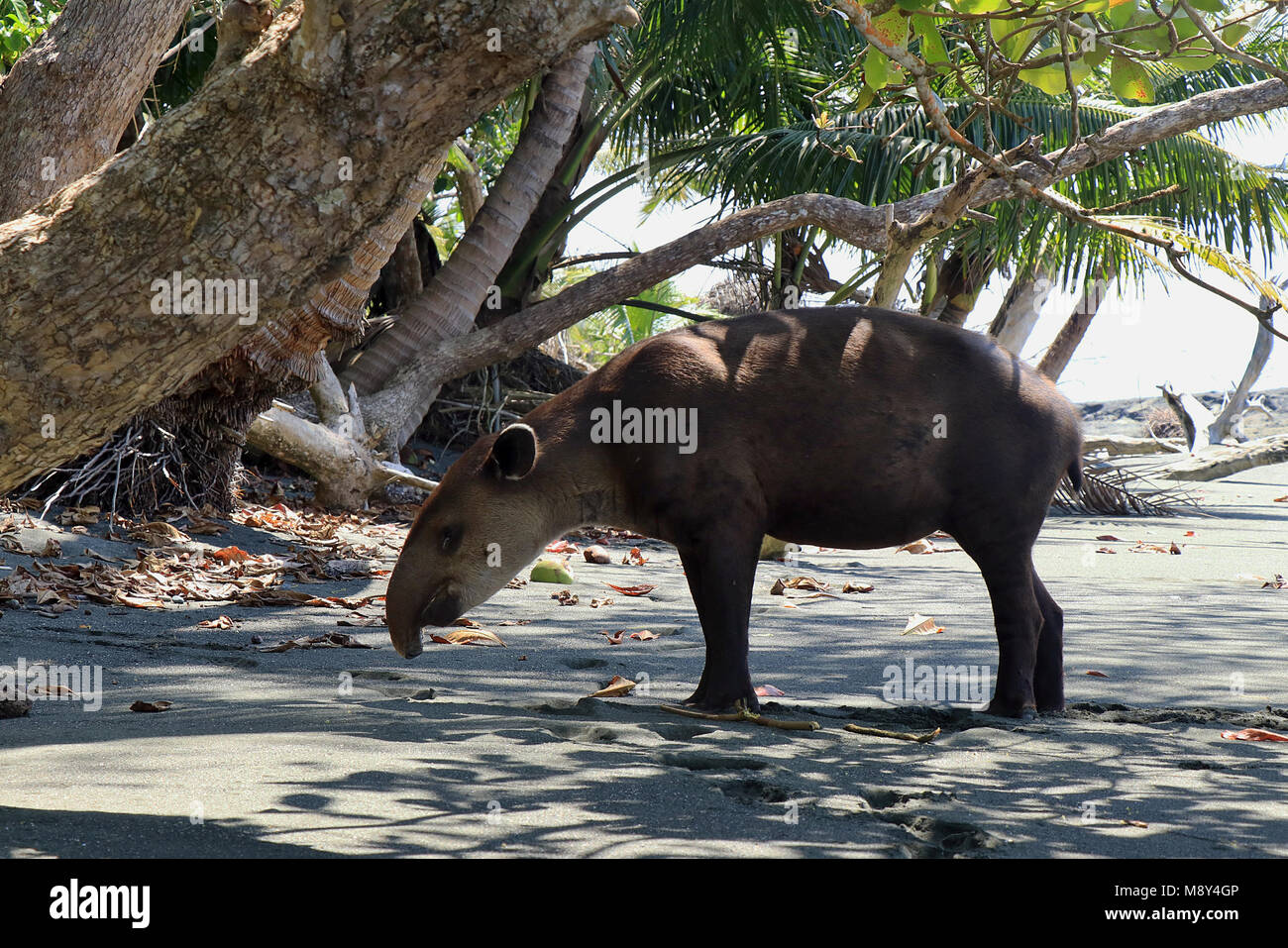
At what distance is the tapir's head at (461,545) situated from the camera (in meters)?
4.73

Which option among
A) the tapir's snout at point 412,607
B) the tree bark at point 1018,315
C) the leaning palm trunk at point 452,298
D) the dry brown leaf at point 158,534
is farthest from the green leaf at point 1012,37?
the tree bark at point 1018,315

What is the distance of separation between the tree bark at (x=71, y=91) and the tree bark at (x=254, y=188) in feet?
11.6

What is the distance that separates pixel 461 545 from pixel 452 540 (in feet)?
0.13

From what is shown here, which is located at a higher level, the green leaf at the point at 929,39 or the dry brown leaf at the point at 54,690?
the green leaf at the point at 929,39

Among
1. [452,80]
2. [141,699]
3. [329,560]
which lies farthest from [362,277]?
[452,80]

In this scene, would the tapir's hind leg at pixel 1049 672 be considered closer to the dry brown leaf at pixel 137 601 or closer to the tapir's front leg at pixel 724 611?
the tapir's front leg at pixel 724 611

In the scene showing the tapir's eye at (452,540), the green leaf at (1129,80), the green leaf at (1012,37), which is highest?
the green leaf at (1012,37)

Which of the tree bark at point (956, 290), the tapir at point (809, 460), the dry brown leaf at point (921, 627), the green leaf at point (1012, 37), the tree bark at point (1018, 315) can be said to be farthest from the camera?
the tree bark at point (1018, 315)

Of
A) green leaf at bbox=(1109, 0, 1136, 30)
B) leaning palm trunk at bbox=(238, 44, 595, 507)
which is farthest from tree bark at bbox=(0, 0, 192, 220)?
green leaf at bbox=(1109, 0, 1136, 30)

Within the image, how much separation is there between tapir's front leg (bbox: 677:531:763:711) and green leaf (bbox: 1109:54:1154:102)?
1901mm

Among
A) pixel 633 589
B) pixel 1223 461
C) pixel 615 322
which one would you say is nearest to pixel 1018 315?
pixel 1223 461

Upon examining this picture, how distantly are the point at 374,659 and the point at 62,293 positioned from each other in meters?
2.77

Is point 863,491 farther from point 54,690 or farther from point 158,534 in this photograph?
point 158,534

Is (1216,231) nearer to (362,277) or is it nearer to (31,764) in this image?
(362,277)
